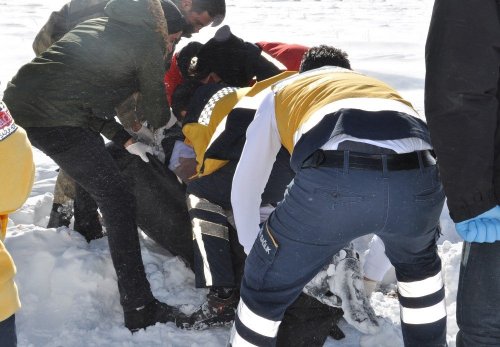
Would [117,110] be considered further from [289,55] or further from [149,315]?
[289,55]

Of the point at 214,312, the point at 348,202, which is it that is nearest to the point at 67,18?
the point at 214,312

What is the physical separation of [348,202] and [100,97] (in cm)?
139

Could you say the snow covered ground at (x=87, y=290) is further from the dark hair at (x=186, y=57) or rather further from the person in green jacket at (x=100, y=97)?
the dark hair at (x=186, y=57)

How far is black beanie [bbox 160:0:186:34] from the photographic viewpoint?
3.29 m

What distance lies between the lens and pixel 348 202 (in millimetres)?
1943

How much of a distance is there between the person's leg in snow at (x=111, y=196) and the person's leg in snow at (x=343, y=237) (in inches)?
29.2

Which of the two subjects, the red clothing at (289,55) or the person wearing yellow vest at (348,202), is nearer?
the person wearing yellow vest at (348,202)

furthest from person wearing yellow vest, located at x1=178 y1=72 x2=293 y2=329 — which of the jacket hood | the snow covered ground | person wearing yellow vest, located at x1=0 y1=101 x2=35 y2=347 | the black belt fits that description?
person wearing yellow vest, located at x1=0 y1=101 x2=35 y2=347

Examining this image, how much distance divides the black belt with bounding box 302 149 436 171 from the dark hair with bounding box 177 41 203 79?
8.30ft

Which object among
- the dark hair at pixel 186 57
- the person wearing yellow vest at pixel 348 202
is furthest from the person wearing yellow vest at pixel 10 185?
the dark hair at pixel 186 57

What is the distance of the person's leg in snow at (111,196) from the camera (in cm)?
278

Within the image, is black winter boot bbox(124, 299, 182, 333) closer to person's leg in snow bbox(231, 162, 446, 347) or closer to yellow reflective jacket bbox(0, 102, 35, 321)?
person's leg in snow bbox(231, 162, 446, 347)

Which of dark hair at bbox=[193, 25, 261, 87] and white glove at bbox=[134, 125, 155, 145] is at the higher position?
dark hair at bbox=[193, 25, 261, 87]

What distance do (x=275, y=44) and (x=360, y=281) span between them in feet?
8.19
